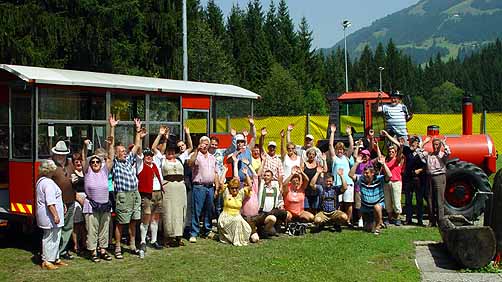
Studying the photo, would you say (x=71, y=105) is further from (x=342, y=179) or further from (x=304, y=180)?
(x=342, y=179)

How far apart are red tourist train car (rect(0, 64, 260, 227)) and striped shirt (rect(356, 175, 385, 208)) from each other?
3.60 meters

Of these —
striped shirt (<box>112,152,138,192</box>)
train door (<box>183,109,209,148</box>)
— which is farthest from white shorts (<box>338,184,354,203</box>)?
striped shirt (<box>112,152,138,192</box>)

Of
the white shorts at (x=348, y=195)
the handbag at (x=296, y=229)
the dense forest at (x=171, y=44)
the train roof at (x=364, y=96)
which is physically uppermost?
the dense forest at (x=171, y=44)

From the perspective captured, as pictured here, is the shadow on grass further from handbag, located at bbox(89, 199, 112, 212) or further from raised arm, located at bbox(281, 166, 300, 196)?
handbag, located at bbox(89, 199, 112, 212)

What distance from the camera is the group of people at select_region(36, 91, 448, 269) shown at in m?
8.99

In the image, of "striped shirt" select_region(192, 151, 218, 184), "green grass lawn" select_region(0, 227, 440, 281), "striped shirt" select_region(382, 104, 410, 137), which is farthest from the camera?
"striped shirt" select_region(382, 104, 410, 137)

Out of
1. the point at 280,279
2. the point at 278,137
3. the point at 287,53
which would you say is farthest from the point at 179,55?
→ the point at 287,53

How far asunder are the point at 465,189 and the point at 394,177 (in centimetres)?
173

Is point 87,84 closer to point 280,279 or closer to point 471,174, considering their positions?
point 280,279

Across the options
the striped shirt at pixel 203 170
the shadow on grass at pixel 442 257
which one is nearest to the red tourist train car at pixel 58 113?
the striped shirt at pixel 203 170

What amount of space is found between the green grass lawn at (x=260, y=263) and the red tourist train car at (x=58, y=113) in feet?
4.15

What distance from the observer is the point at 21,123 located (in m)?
9.42

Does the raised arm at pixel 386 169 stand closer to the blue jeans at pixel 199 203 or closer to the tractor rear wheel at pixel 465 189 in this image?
the tractor rear wheel at pixel 465 189

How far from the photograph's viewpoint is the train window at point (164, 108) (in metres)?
11.2
